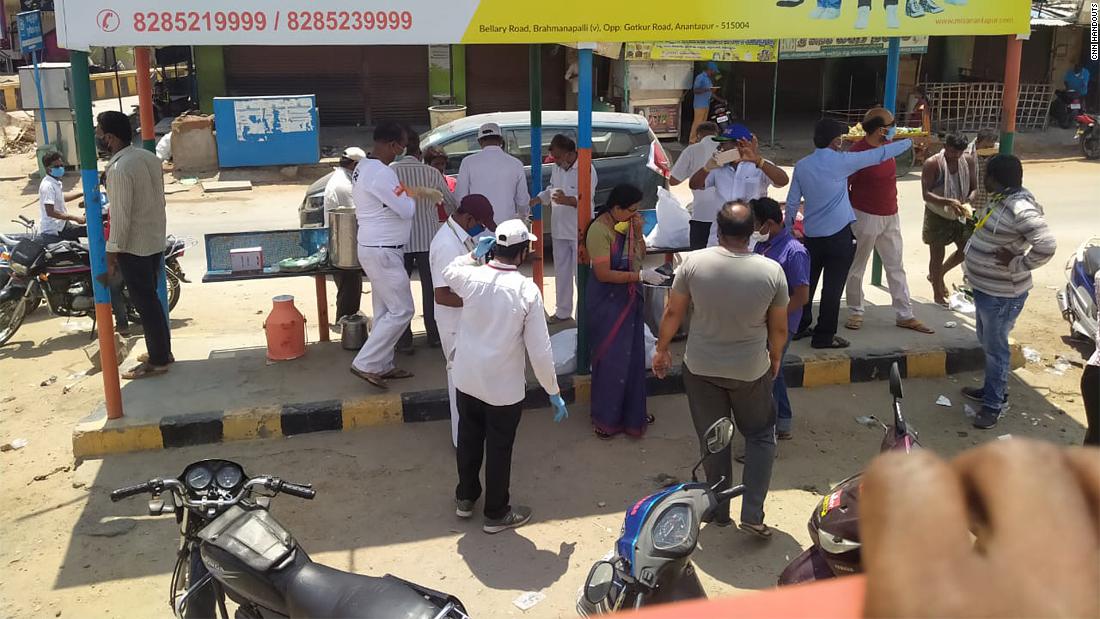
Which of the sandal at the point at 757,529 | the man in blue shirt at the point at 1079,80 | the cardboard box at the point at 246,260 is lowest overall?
the sandal at the point at 757,529

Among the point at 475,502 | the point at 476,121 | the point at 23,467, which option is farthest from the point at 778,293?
the point at 476,121

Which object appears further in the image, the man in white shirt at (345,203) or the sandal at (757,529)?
the man in white shirt at (345,203)

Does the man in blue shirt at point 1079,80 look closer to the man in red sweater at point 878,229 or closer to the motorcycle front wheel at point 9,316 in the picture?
the man in red sweater at point 878,229

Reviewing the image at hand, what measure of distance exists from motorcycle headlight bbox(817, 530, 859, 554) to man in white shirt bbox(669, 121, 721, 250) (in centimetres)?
420

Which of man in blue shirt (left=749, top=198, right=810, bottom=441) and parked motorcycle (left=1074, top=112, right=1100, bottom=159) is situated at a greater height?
man in blue shirt (left=749, top=198, right=810, bottom=441)

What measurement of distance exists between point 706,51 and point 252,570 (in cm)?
1589

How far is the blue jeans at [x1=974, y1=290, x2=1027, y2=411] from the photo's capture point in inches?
236

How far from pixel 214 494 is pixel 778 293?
275cm

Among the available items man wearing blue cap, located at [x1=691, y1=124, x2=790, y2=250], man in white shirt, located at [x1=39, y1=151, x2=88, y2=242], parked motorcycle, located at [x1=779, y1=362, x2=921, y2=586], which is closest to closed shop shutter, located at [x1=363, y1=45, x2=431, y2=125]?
man in white shirt, located at [x1=39, y1=151, x2=88, y2=242]

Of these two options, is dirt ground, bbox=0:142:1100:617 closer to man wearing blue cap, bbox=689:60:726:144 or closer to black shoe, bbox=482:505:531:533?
black shoe, bbox=482:505:531:533

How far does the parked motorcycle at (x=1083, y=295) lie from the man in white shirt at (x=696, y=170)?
10.3 feet

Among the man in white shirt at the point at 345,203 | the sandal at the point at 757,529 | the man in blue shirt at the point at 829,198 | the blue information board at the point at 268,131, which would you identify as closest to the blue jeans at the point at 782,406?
the man in blue shirt at the point at 829,198

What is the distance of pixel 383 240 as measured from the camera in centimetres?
629

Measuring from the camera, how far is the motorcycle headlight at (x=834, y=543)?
11.4 ft
